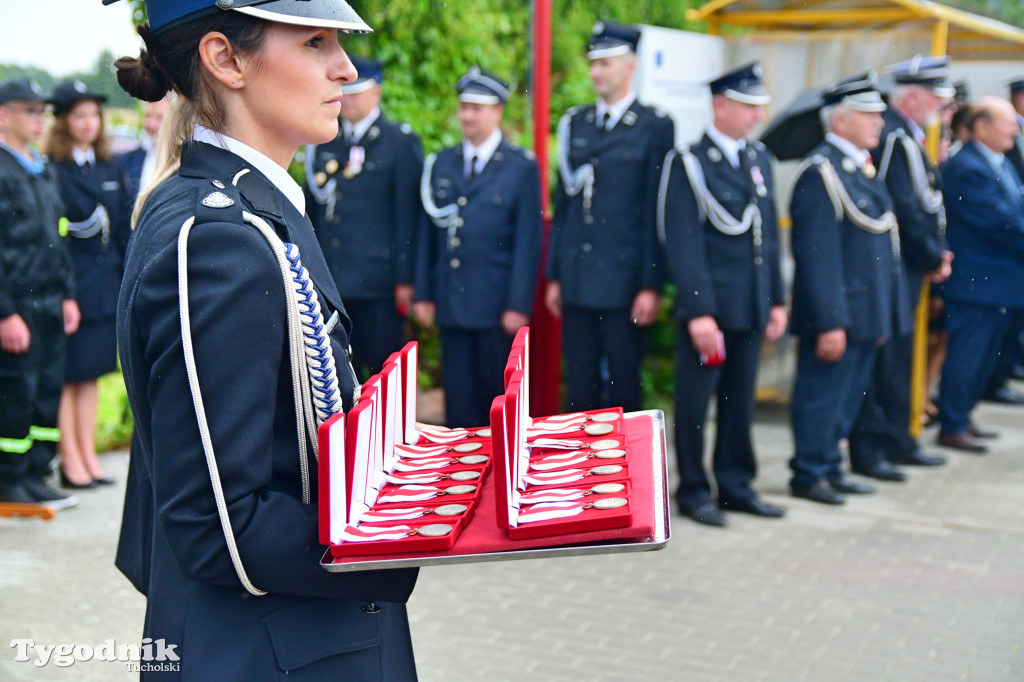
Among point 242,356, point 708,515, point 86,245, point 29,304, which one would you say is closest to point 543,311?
point 708,515

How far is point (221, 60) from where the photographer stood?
157cm

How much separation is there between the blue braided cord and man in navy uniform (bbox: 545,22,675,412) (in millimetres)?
4240

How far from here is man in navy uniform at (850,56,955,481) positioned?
6.30 metres

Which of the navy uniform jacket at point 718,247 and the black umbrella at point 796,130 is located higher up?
the black umbrella at point 796,130

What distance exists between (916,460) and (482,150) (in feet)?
10.4

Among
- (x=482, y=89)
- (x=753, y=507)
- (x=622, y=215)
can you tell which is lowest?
(x=753, y=507)

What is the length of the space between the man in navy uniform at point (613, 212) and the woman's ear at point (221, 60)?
13.9 ft

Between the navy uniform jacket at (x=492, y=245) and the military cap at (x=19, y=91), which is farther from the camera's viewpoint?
the navy uniform jacket at (x=492, y=245)

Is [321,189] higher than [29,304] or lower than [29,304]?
higher

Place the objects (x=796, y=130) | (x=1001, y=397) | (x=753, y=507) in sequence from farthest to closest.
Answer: (x=1001, y=397) < (x=796, y=130) < (x=753, y=507)

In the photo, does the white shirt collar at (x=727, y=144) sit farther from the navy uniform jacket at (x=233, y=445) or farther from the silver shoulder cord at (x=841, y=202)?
the navy uniform jacket at (x=233, y=445)

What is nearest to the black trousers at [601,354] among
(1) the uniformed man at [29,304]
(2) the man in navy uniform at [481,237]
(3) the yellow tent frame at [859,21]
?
(2) the man in navy uniform at [481,237]

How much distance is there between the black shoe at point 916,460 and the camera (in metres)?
6.73

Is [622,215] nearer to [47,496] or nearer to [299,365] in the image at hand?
[47,496]
